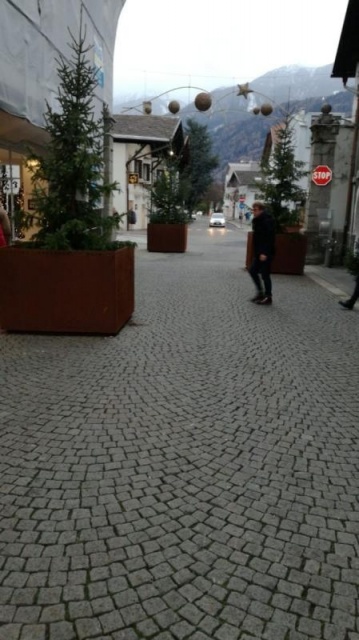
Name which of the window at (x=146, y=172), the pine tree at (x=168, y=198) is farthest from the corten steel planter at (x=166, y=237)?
the window at (x=146, y=172)

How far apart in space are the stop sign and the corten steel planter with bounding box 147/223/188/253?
16.2 ft

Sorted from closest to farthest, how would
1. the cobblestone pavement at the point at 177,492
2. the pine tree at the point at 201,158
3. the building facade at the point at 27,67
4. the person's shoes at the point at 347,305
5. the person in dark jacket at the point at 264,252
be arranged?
the cobblestone pavement at the point at 177,492 < the building facade at the point at 27,67 < the person's shoes at the point at 347,305 < the person in dark jacket at the point at 264,252 < the pine tree at the point at 201,158

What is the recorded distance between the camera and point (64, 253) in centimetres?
650

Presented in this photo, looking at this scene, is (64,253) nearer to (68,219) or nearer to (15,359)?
(68,219)

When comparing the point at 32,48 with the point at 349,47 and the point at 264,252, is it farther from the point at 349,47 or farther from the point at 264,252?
the point at 349,47

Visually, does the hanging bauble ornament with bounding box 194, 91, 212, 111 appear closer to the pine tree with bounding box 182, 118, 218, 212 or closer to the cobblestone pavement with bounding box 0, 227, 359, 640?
the cobblestone pavement with bounding box 0, 227, 359, 640

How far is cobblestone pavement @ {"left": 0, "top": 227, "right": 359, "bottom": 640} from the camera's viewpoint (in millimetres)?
2281

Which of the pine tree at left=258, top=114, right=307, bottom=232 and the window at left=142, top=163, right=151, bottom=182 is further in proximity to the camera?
the window at left=142, top=163, right=151, bottom=182

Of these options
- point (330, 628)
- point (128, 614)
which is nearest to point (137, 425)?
point (128, 614)

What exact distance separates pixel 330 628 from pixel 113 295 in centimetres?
489

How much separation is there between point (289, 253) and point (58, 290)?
28.1 ft

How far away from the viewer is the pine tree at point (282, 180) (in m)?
13.6

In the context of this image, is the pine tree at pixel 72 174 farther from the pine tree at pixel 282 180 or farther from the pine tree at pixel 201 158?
the pine tree at pixel 201 158

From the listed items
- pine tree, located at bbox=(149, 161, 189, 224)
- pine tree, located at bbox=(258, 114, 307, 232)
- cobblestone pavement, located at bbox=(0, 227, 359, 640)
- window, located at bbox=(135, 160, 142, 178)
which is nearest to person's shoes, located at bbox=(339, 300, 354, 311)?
cobblestone pavement, located at bbox=(0, 227, 359, 640)
